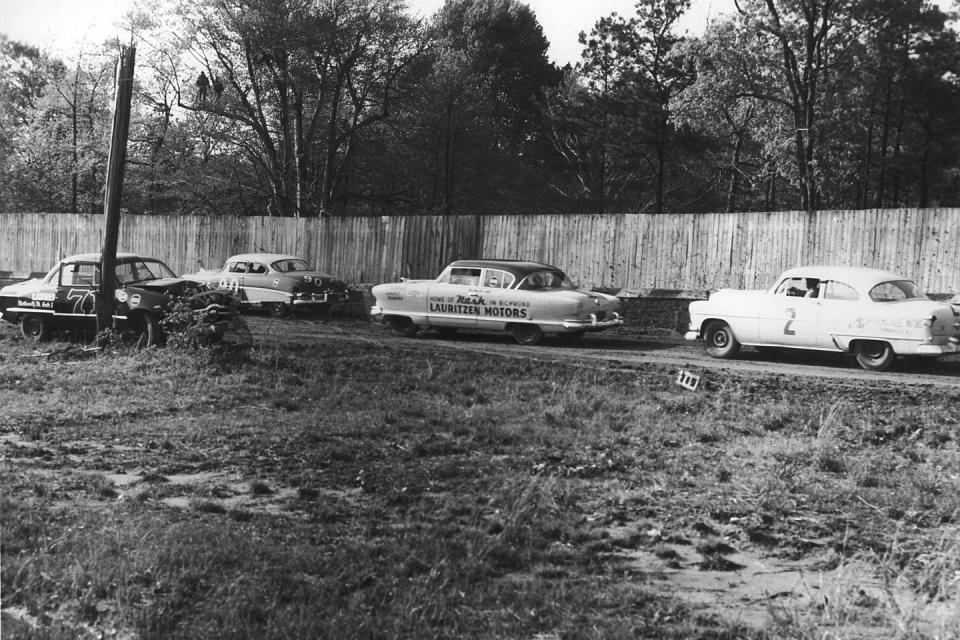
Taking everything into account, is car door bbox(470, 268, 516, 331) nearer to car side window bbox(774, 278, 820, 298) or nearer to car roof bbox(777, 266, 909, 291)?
car side window bbox(774, 278, 820, 298)

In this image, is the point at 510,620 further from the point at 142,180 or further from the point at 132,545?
the point at 142,180

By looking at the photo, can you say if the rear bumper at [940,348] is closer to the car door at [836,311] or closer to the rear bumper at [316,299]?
the car door at [836,311]

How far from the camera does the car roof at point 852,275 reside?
15.0 meters

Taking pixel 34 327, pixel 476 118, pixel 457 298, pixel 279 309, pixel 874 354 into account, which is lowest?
pixel 34 327

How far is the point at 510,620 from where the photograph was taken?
5141mm

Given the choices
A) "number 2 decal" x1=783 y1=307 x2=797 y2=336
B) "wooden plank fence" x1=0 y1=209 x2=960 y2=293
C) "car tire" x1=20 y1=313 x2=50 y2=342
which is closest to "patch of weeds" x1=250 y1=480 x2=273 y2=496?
"number 2 decal" x1=783 y1=307 x2=797 y2=336

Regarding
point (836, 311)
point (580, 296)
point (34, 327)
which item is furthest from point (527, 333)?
point (34, 327)

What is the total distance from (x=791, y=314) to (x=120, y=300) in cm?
1089

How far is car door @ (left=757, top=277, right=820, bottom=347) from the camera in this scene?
50.6ft

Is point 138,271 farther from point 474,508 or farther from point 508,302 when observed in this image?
point 474,508

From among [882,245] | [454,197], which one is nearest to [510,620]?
[882,245]

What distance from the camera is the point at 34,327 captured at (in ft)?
58.5

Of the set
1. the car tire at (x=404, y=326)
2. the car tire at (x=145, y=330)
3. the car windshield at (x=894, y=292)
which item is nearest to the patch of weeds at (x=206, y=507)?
the car tire at (x=145, y=330)

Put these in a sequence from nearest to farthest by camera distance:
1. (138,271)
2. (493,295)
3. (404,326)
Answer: (138,271), (493,295), (404,326)
